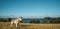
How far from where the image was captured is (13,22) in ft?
18.0

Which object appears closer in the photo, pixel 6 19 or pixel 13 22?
pixel 13 22

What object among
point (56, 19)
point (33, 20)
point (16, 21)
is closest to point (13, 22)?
point (16, 21)

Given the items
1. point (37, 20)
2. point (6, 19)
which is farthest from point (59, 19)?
point (6, 19)

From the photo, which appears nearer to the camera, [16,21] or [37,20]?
[16,21]

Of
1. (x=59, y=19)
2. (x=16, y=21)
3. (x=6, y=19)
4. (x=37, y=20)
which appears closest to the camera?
(x=16, y=21)

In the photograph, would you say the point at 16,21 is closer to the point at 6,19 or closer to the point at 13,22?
the point at 13,22

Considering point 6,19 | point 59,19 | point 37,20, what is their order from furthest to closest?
point 59,19 < point 37,20 < point 6,19

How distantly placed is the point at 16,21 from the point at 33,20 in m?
6.00

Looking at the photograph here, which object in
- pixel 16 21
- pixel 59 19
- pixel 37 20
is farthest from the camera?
pixel 59 19

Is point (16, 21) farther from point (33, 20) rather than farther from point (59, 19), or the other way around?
point (59, 19)

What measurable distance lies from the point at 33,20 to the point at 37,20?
1.18ft

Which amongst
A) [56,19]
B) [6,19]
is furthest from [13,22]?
[56,19]

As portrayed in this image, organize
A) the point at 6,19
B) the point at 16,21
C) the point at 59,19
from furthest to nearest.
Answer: the point at 59,19 < the point at 6,19 < the point at 16,21

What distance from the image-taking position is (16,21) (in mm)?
5246
